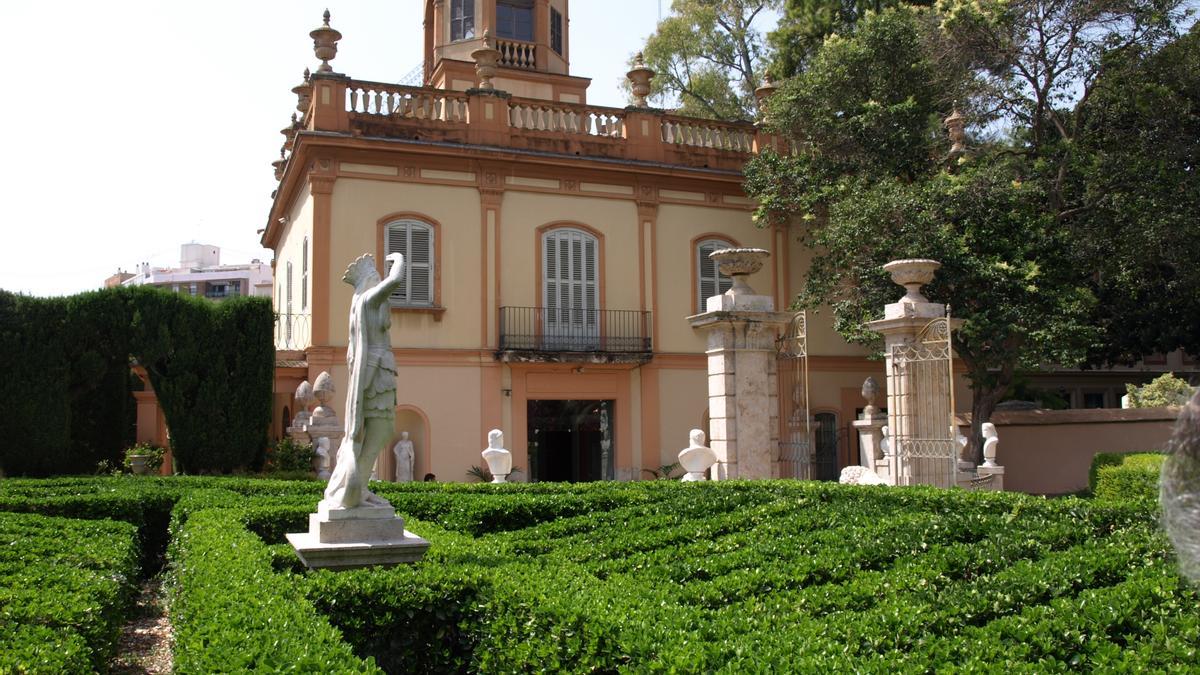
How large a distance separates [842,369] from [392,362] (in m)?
16.0

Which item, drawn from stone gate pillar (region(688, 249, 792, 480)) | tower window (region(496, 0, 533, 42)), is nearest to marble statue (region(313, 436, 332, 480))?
stone gate pillar (region(688, 249, 792, 480))

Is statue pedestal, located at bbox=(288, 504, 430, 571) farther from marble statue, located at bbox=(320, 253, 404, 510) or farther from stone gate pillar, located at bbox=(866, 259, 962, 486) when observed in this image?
stone gate pillar, located at bbox=(866, 259, 962, 486)

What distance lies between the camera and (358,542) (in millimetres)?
7230

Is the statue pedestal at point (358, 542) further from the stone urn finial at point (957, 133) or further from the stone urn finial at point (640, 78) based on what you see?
the stone urn finial at point (640, 78)

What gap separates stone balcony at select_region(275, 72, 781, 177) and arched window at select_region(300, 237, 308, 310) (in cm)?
230

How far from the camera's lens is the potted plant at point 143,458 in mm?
17422

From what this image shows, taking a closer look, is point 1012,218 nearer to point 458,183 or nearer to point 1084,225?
point 1084,225

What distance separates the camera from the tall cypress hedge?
A: 16.3 metres

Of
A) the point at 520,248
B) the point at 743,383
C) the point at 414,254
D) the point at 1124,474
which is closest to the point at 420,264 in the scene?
the point at 414,254

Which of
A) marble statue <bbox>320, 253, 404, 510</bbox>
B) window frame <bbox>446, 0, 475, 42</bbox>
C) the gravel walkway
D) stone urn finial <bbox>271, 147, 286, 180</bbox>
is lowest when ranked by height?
the gravel walkway

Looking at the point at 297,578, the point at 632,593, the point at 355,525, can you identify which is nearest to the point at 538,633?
the point at 632,593

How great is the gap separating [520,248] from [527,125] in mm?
2582

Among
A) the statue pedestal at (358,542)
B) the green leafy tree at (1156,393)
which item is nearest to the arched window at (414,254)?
the statue pedestal at (358,542)

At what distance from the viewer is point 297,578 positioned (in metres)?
6.39
